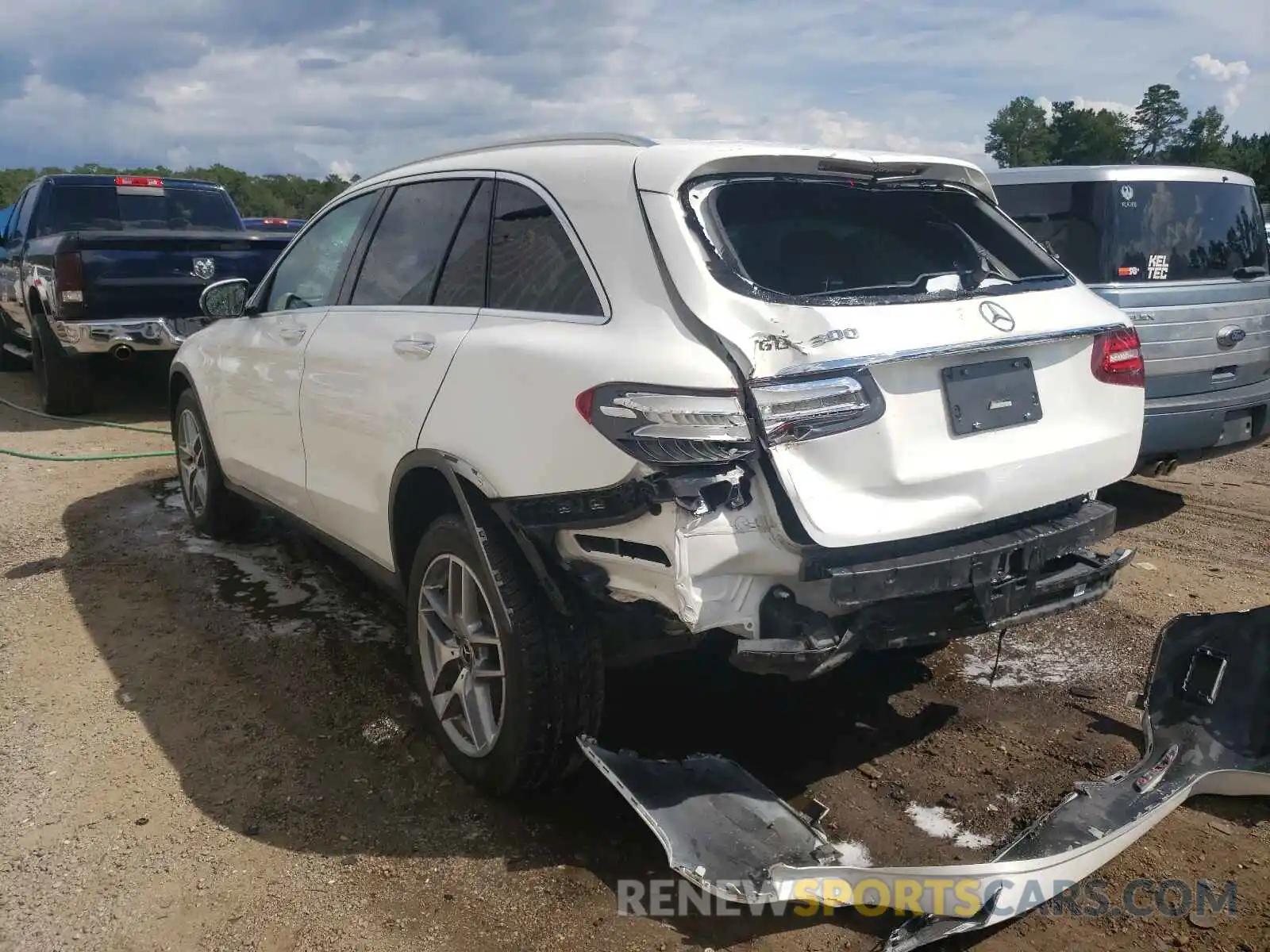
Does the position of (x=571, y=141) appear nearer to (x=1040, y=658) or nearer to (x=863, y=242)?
(x=863, y=242)

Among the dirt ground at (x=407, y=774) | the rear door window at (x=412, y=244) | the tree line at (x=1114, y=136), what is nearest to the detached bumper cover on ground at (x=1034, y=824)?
the dirt ground at (x=407, y=774)

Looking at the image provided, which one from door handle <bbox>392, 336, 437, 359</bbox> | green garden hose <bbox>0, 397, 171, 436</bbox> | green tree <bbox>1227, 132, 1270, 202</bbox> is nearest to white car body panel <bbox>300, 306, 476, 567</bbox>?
door handle <bbox>392, 336, 437, 359</bbox>

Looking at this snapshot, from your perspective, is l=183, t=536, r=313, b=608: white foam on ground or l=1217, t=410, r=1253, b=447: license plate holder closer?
l=183, t=536, r=313, b=608: white foam on ground

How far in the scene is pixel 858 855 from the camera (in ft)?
9.18

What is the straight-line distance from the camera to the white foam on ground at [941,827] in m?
2.87

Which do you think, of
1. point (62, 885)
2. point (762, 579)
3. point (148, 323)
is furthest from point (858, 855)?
point (148, 323)

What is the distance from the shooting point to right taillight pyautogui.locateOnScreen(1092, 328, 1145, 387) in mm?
3111

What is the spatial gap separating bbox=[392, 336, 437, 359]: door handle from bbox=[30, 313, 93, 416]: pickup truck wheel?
22.7 feet

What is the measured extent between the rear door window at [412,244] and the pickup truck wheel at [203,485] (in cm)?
197

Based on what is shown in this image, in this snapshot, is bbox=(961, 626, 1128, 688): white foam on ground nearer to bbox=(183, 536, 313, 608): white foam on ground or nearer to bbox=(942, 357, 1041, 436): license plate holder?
bbox=(942, 357, 1041, 436): license plate holder

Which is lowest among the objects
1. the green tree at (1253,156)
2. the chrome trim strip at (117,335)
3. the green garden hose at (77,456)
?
the green garden hose at (77,456)

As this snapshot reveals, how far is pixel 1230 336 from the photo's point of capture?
18.7 ft

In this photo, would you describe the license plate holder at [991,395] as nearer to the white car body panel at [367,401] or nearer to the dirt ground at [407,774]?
the dirt ground at [407,774]

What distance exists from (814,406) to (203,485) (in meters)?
4.17
